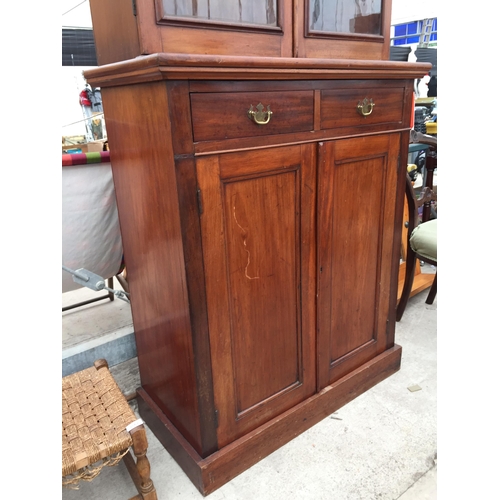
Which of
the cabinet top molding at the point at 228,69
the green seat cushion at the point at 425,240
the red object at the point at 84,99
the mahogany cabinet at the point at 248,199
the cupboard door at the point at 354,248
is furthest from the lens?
the red object at the point at 84,99

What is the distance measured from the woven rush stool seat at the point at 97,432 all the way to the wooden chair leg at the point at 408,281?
5.19 ft

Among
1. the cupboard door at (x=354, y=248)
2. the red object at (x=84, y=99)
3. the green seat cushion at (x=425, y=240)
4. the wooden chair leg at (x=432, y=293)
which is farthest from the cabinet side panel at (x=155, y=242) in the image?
the red object at (x=84, y=99)

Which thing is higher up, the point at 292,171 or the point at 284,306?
the point at 292,171

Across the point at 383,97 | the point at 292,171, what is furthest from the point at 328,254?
the point at 383,97

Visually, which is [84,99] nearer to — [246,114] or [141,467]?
[246,114]

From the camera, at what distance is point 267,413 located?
1496mm

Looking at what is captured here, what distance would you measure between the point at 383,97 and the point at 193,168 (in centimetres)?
80

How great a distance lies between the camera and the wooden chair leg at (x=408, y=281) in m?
2.26

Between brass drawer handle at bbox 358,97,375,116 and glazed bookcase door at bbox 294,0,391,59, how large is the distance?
6.5 inches

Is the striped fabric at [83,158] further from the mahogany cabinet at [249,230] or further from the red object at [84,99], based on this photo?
the red object at [84,99]

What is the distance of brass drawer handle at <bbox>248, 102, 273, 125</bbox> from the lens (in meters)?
1.16

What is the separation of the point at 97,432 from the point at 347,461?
2.82ft

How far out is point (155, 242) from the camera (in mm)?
1284
